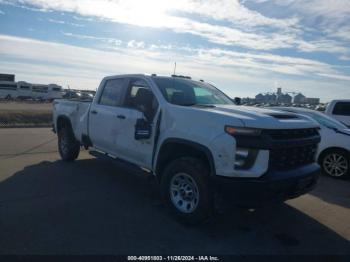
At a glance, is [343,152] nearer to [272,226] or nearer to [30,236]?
[272,226]

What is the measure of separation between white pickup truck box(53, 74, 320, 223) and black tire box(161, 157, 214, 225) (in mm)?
12

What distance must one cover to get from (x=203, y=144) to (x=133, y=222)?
1441 millimetres

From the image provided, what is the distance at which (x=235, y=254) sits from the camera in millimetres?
4207

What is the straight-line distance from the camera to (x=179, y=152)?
5.17 meters

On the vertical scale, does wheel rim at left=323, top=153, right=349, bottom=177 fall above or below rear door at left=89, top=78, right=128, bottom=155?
below

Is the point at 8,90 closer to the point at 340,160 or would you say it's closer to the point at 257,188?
the point at 340,160

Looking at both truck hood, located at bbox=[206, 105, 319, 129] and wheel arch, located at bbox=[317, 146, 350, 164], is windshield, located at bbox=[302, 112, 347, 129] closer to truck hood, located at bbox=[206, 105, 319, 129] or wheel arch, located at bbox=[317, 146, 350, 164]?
wheel arch, located at bbox=[317, 146, 350, 164]

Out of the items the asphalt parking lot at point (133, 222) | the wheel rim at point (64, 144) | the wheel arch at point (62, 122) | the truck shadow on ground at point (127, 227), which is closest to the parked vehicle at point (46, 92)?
the wheel arch at point (62, 122)

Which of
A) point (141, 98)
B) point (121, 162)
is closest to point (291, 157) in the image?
point (141, 98)

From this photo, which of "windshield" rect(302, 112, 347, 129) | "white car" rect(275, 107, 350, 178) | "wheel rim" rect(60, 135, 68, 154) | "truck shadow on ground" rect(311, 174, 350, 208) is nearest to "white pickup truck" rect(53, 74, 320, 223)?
"truck shadow on ground" rect(311, 174, 350, 208)

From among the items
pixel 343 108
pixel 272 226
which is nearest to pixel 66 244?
pixel 272 226

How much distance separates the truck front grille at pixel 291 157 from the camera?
14.8 ft

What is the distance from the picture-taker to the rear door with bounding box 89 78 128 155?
6512mm

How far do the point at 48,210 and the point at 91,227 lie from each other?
917mm
